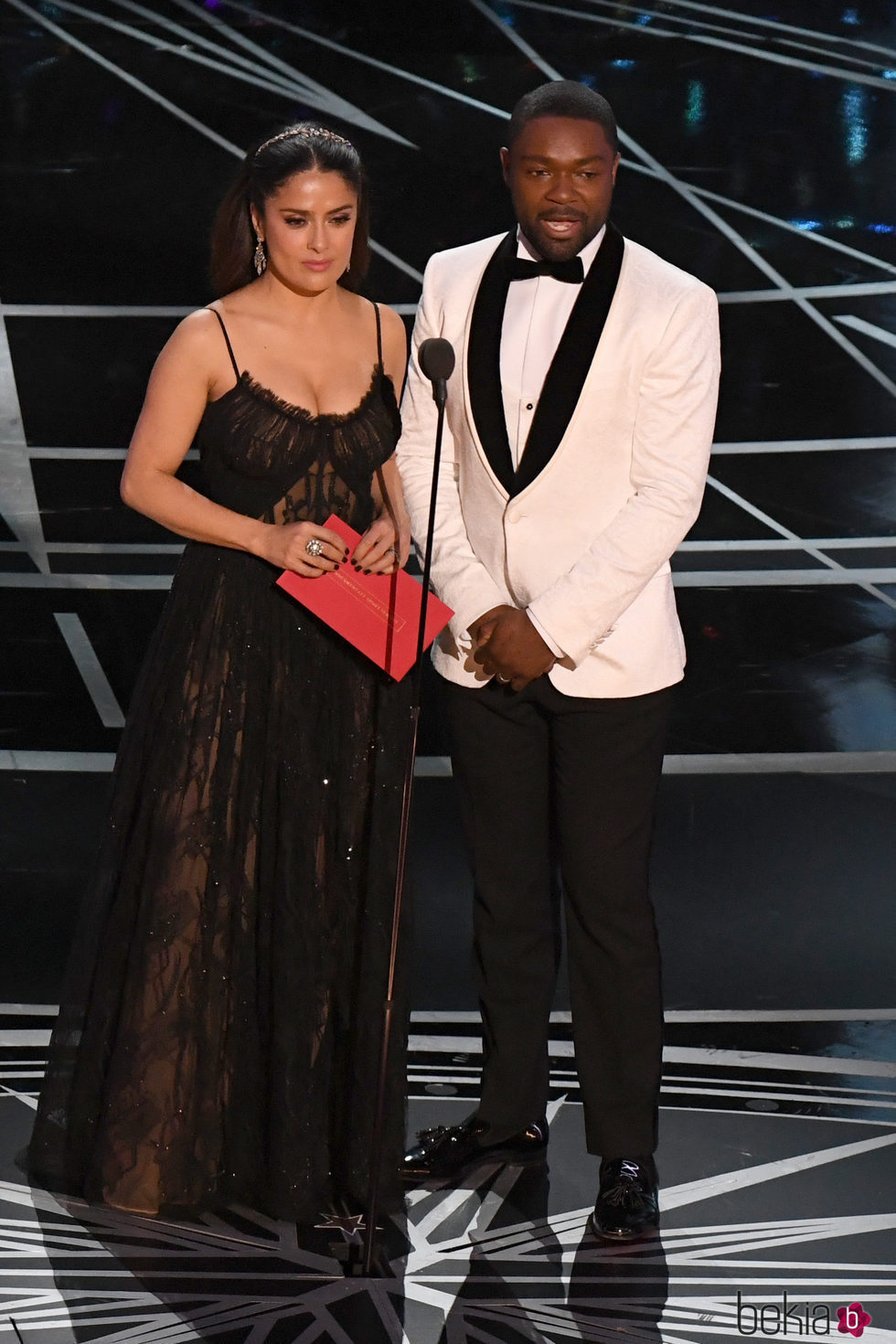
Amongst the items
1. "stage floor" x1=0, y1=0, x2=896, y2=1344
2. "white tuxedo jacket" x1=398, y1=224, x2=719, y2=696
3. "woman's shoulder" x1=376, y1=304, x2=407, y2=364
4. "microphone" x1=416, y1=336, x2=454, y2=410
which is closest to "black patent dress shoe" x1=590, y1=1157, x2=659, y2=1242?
"white tuxedo jacket" x1=398, y1=224, x2=719, y2=696

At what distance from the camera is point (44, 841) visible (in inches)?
173

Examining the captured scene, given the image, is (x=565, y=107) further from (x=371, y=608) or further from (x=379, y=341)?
(x=371, y=608)

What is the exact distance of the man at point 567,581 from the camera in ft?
8.35

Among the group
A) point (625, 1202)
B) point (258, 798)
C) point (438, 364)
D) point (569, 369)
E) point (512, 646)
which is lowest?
point (625, 1202)

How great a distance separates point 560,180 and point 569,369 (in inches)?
10.8

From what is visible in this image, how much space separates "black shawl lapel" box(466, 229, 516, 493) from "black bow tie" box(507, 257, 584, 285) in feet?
0.14

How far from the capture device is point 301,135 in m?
2.58

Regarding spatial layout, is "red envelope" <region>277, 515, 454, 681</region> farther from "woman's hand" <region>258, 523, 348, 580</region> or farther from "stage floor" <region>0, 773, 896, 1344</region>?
"stage floor" <region>0, 773, 896, 1344</region>

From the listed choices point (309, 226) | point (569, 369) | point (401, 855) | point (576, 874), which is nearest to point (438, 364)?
point (569, 369)

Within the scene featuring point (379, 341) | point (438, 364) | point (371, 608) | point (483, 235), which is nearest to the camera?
point (438, 364)

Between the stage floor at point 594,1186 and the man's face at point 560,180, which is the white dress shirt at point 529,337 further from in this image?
the stage floor at point 594,1186

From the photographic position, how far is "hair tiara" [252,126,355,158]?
8.47ft

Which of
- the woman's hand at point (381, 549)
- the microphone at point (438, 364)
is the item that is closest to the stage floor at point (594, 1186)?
the woman's hand at point (381, 549)

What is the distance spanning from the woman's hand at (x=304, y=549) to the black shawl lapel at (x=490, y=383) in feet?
0.90
